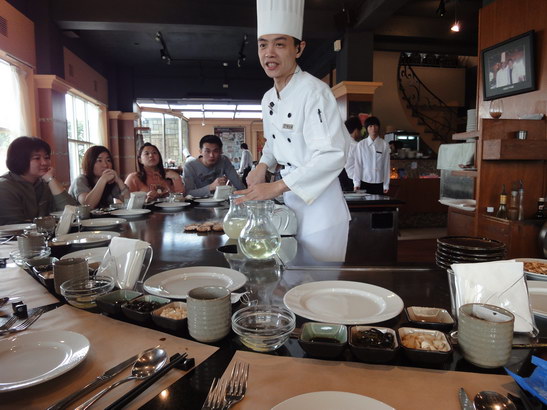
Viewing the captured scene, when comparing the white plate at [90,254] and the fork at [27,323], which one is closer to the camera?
the fork at [27,323]

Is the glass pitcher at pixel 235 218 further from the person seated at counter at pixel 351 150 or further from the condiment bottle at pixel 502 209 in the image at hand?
the person seated at counter at pixel 351 150

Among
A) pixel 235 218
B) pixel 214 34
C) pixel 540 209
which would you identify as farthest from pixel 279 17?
pixel 214 34

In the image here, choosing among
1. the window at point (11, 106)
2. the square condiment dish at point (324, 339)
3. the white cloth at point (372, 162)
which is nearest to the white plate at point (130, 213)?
the square condiment dish at point (324, 339)

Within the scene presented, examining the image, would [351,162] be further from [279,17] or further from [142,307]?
[142,307]

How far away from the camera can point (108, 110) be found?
9.33 metres

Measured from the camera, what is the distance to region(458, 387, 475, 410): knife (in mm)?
546

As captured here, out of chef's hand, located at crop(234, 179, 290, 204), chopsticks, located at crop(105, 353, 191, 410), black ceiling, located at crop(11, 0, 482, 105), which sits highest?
black ceiling, located at crop(11, 0, 482, 105)

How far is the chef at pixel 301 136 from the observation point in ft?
5.29

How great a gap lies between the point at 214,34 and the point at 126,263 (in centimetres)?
709

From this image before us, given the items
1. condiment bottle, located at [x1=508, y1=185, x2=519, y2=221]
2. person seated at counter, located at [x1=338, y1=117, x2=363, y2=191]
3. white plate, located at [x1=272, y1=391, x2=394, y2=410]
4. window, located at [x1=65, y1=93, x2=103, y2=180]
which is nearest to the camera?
white plate, located at [x1=272, y1=391, x2=394, y2=410]

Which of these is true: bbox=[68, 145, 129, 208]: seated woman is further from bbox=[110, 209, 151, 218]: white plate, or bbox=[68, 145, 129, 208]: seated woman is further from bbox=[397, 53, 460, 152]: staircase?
bbox=[397, 53, 460, 152]: staircase

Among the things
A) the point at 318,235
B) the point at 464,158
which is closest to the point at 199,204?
the point at 318,235

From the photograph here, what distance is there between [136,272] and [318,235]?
997mm

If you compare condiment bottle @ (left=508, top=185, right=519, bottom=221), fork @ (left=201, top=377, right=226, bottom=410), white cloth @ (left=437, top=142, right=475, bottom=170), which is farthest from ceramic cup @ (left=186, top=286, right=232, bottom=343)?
white cloth @ (left=437, top=142, right=475, bottom=170)
